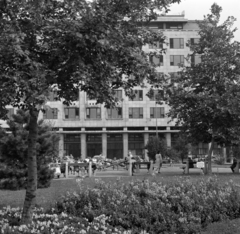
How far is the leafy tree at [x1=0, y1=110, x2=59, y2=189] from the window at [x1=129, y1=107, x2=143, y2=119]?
5797 centimetres

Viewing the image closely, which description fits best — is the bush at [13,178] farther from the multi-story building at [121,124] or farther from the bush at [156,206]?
the multi-story building at [121,124]

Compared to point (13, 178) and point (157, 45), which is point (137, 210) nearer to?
point (157, 45)

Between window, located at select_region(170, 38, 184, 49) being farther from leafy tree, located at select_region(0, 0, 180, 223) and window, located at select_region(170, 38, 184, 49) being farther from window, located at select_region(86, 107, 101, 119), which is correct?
leafy tree, located at select_region(0, 0, 180, 223)

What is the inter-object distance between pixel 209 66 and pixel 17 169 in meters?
14.4

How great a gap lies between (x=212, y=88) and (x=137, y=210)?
1878 cm

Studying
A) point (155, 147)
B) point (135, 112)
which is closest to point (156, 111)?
point (135, 112)

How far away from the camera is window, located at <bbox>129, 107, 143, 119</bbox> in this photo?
75.1m

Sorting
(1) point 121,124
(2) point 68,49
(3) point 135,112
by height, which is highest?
(3) point 135,112

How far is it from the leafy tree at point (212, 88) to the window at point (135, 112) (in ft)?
154

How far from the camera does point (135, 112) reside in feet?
247

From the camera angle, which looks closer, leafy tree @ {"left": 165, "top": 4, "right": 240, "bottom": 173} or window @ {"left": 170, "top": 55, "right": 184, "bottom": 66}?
leafy tree @ {"left": 165, "top": 4, "right": 240, "bottom": 173}

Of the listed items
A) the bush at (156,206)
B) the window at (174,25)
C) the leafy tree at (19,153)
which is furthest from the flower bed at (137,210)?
the window at (174,25)

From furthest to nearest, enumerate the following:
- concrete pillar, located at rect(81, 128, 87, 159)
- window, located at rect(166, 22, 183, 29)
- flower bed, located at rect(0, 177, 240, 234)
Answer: window, located at rect(166, 22, 183, 29), concrete pillar, located at rect(81, 128, 87, 159), flower bed, located at rect(0, 177, 240, 234)

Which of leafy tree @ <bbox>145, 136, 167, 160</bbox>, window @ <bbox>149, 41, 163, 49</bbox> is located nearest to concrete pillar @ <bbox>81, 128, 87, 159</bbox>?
leafy tree @ <bbox>145, 136, 167, 160</bbox>
